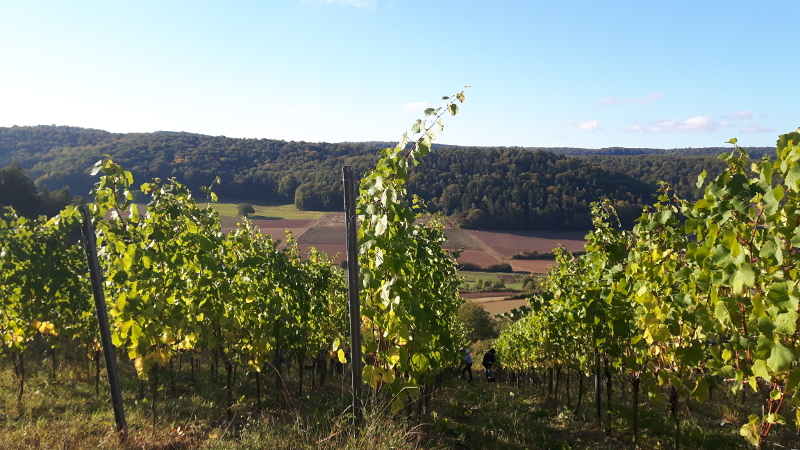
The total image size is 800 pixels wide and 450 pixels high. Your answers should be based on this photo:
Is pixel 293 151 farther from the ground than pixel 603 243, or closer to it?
farther from the ground

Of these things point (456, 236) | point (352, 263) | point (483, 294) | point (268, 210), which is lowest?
point (483, 294)

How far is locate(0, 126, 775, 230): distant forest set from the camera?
60125mm

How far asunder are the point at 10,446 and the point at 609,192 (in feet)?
228

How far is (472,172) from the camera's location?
7156cm

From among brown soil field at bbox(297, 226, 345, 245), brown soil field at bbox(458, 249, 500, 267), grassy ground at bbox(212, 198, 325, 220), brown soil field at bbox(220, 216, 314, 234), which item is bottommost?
brown soil field at bbox(458, 249, 500, 267)

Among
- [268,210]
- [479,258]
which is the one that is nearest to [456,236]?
[479,258]

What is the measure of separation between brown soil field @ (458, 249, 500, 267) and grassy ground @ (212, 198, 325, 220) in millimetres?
19767

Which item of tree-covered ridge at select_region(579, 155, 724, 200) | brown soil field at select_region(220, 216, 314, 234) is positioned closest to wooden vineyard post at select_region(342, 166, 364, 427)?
brown soil field at select_region(220, 216, 314, 234)

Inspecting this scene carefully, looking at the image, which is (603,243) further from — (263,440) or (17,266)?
(17,266)

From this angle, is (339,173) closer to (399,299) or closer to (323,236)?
(323,236)

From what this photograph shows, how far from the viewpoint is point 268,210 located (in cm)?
6012

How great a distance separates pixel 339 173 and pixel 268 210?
36.2 ft

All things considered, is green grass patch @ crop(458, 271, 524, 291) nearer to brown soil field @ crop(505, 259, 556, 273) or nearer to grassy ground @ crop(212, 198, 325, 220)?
brown soil field @ crop(505, 259, 556, 273)

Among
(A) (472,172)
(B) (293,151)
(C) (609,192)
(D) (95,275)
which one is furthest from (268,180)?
(D) (95,275)
